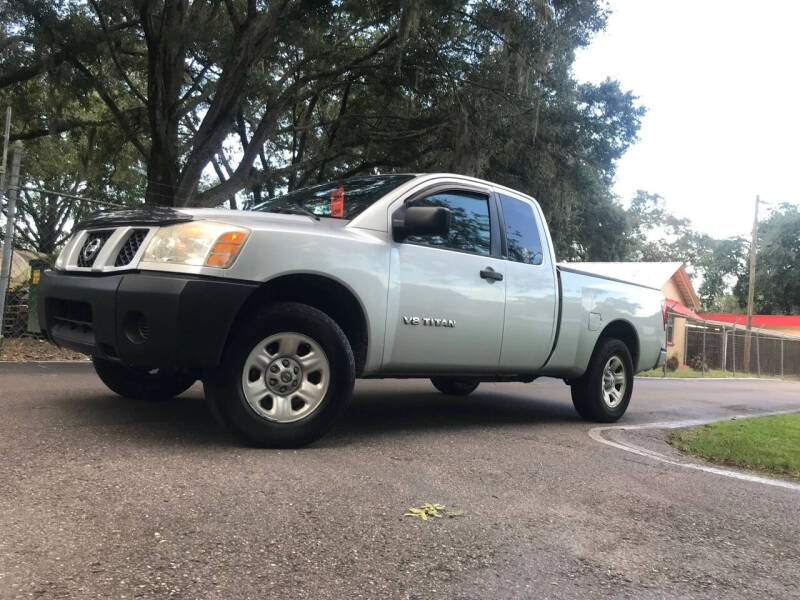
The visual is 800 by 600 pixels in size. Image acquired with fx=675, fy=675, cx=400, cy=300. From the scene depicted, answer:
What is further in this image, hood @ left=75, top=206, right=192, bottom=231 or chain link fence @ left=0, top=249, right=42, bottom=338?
chain link fence @ left=0, top=249, right=42, bottom=338

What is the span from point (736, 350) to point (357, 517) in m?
32.5

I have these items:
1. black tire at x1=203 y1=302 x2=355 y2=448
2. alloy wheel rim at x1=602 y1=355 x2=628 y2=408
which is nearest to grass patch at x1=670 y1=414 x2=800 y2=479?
alloy wheel rim at x1=602 y1=355 x2=628 y2=408

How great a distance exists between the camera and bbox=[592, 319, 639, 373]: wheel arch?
686cm

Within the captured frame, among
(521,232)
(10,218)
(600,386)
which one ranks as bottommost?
(600,386)

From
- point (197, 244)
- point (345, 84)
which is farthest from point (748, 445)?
point (345, 84)

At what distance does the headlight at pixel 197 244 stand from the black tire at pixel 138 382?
1519mm

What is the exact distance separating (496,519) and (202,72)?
1625cm

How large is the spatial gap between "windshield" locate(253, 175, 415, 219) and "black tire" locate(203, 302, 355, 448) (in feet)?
3.22

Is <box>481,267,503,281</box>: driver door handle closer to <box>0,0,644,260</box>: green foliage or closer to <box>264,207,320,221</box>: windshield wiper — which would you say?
<box>264,207,320,221</box>: windshield wiper

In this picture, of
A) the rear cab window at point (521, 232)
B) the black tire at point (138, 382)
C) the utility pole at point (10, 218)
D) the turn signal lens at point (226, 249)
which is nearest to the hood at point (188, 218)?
the turn signal lens at point (226, 249)

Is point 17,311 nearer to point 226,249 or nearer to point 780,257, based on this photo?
point 226,249

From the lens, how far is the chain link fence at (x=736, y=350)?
29438mm

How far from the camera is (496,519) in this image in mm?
3307

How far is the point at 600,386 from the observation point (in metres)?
6.69
